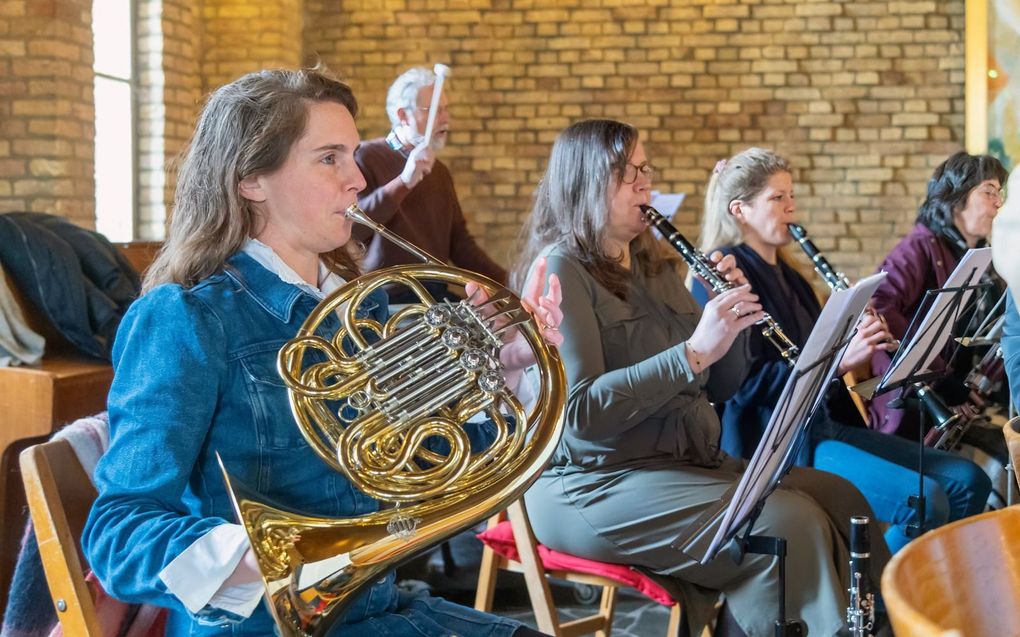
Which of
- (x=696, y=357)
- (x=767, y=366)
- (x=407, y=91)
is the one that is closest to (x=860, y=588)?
(x=696, y=357)

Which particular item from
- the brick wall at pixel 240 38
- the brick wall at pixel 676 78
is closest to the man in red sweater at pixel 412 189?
the brick wall at pixel 240 38

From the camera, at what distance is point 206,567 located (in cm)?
132

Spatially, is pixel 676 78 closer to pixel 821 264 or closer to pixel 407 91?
pixel 407 91

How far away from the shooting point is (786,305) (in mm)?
3375

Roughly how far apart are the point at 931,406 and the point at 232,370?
201 cm

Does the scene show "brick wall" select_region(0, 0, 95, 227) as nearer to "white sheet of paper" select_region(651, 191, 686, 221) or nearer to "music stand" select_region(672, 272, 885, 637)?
"white sheet of paper" select_region(651, 191, 686, 221)

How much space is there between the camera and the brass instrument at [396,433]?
132 cm

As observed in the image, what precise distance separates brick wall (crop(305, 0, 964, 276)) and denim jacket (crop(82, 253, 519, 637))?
5606 mm

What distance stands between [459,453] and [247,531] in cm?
30

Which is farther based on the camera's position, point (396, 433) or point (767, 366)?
point (767, 366)

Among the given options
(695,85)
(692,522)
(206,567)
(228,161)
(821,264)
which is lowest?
(692,522)

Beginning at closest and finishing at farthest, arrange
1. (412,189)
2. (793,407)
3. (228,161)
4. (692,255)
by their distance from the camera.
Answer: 1. (228,161)
2. (793,407)
3. (692,255)
4. (412,189)

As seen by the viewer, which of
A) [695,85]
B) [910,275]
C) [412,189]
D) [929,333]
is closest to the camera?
[929,333]

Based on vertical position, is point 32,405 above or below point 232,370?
below
